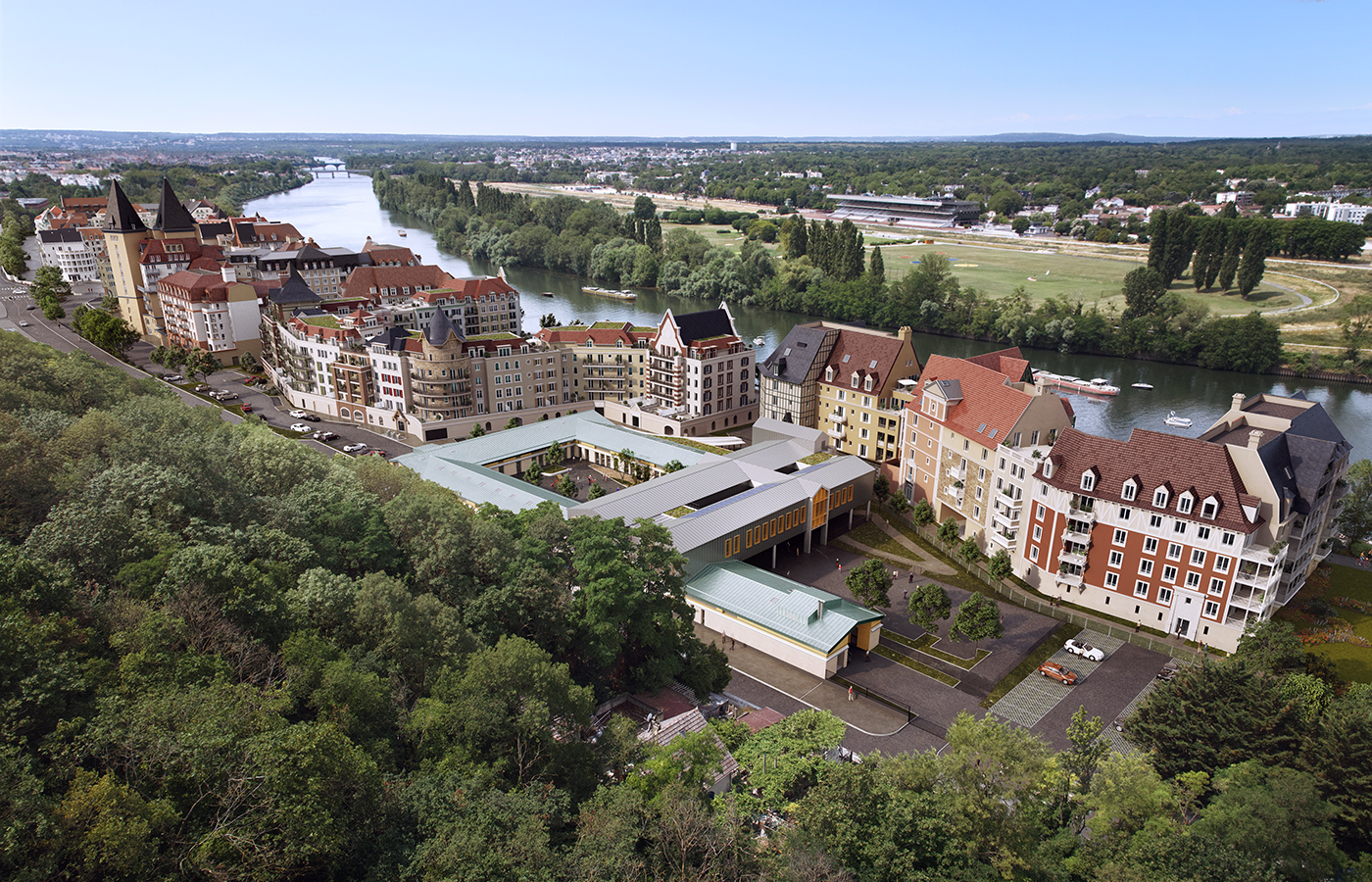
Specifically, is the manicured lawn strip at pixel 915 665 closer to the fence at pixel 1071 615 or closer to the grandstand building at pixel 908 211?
the fence at pixel 1071 615

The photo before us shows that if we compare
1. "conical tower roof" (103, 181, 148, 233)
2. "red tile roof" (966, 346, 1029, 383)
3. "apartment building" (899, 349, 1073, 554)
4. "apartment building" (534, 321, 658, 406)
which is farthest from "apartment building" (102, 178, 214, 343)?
"red tile roof" (966, 346, 1029, 383)

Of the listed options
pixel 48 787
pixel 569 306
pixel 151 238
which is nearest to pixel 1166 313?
pixel 569 306

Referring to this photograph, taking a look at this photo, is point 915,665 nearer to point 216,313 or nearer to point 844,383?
point 844,383

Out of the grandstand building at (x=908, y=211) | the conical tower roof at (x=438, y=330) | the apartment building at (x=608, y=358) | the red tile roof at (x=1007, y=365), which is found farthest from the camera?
the grandstand building at (x=908, y=211)

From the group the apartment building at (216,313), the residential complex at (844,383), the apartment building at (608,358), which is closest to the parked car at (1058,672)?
the residential complex at (844,383)

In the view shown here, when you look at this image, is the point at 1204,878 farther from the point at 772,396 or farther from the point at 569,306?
the point at 569,306

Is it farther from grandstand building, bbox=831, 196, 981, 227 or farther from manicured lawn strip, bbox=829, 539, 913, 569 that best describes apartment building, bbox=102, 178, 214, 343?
grandstand building, bbox=831, 196, 981, 227
